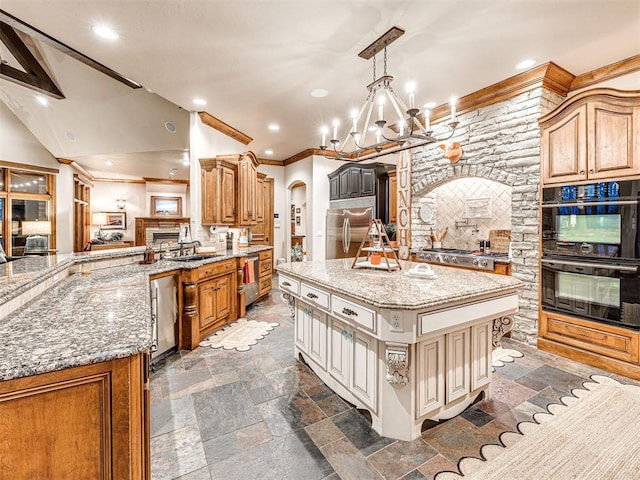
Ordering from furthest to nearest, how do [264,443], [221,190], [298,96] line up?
1. [221,190]
2. [298,96]
3. [264,443]

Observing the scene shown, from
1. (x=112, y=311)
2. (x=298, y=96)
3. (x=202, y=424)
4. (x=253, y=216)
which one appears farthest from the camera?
(x=253, y=216)

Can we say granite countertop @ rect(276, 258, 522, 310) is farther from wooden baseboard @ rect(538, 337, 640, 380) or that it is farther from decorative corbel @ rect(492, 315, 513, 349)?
wooden baseboard @ rect(538, 337, 640, 380)

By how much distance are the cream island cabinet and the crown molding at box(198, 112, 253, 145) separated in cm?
326

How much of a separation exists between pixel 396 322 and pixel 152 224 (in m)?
10.6

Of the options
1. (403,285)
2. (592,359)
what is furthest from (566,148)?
(403,285)

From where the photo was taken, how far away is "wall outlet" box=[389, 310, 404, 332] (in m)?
1.60

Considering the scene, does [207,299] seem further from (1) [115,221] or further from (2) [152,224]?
(1) [115,221]

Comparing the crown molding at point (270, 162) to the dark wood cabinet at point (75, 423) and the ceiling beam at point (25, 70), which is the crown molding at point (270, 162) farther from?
the dark wood cabinet at point (75, 423)

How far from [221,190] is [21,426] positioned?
3768 mm

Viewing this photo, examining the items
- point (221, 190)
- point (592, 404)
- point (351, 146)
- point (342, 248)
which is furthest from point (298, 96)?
point (592, 404)

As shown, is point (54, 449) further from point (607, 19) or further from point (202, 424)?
point (607, 19)

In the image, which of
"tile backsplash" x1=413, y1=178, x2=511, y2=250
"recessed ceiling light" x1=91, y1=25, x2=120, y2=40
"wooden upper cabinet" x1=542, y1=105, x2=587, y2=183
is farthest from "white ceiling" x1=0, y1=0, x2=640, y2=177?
"tile backsplash" x1=413, y1=178, x2=511, y2=250

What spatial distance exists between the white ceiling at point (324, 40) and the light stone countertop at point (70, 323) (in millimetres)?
2022

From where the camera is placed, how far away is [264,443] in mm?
1775
